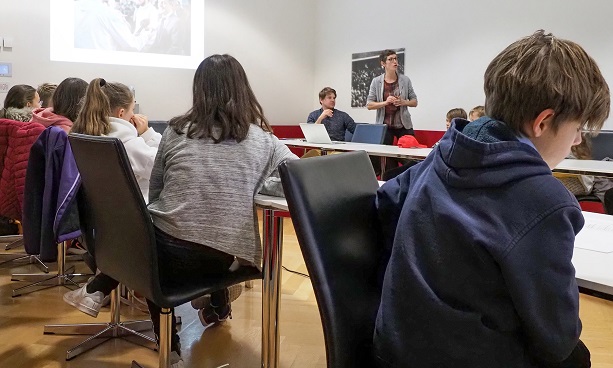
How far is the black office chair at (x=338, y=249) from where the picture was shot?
93 centimetres

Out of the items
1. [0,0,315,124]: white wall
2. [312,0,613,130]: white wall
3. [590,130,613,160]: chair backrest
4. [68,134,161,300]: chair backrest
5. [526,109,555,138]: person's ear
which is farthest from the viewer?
[0,0,315,124]: white wall

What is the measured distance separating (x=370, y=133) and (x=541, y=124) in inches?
179

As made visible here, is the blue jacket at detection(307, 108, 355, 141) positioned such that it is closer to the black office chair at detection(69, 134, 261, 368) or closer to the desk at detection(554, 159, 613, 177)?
the desk at detection(554, 159, 613, 177)

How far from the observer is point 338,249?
98 centimetres

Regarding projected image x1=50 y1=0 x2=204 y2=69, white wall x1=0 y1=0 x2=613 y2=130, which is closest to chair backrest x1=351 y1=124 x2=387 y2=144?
white wall x1=0 y1=0 x2=613 y2=130

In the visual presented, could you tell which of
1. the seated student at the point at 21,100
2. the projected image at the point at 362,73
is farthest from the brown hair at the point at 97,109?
the projected image at the point at 362,73

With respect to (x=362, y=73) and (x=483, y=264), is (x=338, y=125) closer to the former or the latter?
(x=362, y=73)

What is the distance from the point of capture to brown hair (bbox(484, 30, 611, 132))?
91 centimetres

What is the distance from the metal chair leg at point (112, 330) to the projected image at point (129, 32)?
437 cm

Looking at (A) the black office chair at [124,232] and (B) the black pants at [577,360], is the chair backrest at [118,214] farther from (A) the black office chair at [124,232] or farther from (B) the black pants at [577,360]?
(B) the black pants at [577,360]

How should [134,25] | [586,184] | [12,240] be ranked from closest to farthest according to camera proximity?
[586,184], [12,240], [134,25]

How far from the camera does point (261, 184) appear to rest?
1.85m

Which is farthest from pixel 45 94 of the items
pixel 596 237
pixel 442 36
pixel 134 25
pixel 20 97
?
pixel 442 36

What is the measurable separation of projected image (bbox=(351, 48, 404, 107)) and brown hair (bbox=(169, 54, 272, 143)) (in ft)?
17.3
